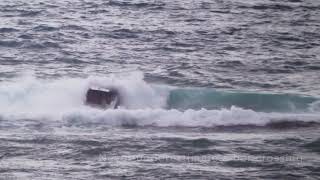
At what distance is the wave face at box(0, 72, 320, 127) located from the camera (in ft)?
54.7

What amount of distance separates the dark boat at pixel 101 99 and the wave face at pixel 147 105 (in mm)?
274

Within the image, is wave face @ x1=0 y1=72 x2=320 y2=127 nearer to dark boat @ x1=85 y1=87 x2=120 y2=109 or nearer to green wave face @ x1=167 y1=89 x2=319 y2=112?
green wave face @ x1=167 y1=89 x2=319 y2=112

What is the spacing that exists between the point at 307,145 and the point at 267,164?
1.65m

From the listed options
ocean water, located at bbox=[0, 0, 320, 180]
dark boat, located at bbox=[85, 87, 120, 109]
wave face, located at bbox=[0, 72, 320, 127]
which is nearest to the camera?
ocean water, located at bbox=[0, 0, 320, 180]

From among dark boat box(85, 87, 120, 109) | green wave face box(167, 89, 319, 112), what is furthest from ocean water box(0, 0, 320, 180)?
dark boat box(85, 87, 120, 109)

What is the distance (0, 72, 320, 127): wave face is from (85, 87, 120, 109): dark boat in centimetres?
27

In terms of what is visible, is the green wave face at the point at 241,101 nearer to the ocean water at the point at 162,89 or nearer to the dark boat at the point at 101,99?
the ocean water at the point at 162,89

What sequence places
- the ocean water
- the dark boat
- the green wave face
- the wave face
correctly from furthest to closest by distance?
the green wave face → the dark boat → the wave face → the ocean water

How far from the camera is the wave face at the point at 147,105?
54.7ft

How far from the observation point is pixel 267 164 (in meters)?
13.4

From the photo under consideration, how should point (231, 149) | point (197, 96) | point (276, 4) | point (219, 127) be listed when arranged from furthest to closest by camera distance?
point (276, 4), point (197, 96), point (219, 127), point (231, 149)

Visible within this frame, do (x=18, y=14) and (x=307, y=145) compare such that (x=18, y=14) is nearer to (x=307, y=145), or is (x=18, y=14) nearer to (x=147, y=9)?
(x=147, y=9)

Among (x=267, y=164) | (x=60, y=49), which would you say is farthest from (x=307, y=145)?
(x=60, y=49)

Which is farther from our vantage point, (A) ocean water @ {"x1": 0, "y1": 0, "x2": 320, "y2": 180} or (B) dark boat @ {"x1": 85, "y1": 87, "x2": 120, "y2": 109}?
(B) dark boat @ {"x1": 85, "y1": 87, "x2": 120, "y2": 109}
